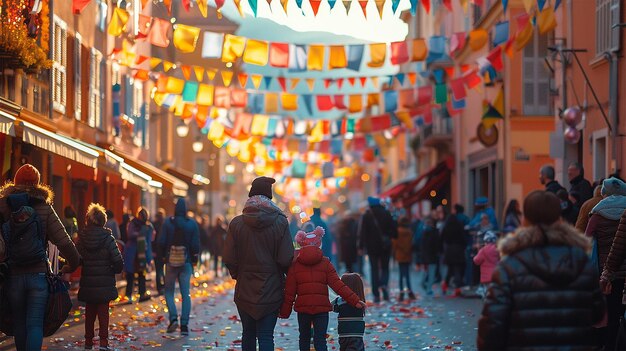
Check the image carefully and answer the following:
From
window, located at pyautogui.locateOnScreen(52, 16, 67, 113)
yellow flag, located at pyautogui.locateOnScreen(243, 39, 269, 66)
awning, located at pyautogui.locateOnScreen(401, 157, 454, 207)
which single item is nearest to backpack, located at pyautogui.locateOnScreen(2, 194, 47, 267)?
window, located at pyautogui.locateOnScreen(52, 16, 67, 113)

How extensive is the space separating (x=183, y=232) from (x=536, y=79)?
18.4m

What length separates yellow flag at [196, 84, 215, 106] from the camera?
108 ft

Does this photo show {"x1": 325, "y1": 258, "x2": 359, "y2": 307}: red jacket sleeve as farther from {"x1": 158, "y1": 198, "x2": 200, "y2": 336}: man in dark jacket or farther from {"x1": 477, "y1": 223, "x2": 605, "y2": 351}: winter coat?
{"x1": 158, "y1": 198, "x2": 200, "y2": 336}: man in dark jacket

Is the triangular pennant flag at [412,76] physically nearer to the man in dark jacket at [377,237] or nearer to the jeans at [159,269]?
the man in dark jacket at [377,237]

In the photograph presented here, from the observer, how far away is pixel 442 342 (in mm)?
15172

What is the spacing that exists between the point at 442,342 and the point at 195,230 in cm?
363

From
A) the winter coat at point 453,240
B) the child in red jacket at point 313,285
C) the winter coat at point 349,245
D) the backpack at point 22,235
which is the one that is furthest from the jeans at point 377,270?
the backpack at point 22,235

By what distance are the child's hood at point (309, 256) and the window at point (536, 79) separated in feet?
74.3

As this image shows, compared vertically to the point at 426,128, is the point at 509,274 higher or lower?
lower

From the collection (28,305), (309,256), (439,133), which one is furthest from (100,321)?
(439,133)

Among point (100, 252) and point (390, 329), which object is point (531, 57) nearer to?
point (390, 329)

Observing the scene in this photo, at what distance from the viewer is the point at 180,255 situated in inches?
643

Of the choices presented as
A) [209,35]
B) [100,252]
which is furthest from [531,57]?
[100,252]

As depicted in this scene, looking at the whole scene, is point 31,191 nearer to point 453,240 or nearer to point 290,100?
point 453,240
